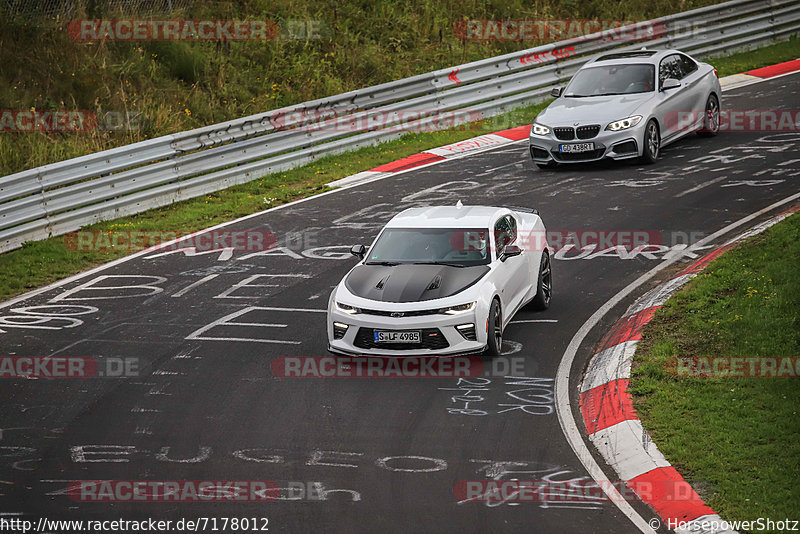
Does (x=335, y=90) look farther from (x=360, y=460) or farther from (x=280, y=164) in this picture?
(x=360, y=460)

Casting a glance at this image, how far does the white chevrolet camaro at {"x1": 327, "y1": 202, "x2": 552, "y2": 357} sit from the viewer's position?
33.9ft

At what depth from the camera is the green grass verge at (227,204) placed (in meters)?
14.8

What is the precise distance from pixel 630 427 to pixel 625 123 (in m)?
10.2

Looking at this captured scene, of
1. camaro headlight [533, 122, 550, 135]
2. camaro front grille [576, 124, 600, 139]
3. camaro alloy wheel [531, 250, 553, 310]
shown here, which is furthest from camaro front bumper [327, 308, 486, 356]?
camaro headlight [533, 122, 550, 135]

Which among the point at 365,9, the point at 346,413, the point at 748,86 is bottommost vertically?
the point at 346,413

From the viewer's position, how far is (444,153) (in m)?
20.9

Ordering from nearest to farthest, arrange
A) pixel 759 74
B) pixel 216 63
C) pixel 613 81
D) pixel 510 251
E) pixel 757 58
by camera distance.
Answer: pixel 510 251 < pixel 613 81 < pixel 216 63 < pixel 759 74 < pixel 757 58

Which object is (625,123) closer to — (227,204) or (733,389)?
(227,204)

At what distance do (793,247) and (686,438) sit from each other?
520 centimetres

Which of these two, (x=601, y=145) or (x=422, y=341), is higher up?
(x=601, y=145)

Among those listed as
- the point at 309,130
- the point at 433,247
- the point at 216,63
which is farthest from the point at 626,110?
the point at 216,63

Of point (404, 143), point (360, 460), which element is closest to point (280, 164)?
point (404, 143)

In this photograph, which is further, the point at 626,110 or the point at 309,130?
the point at 309,130

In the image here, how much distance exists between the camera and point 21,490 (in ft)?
26.1
